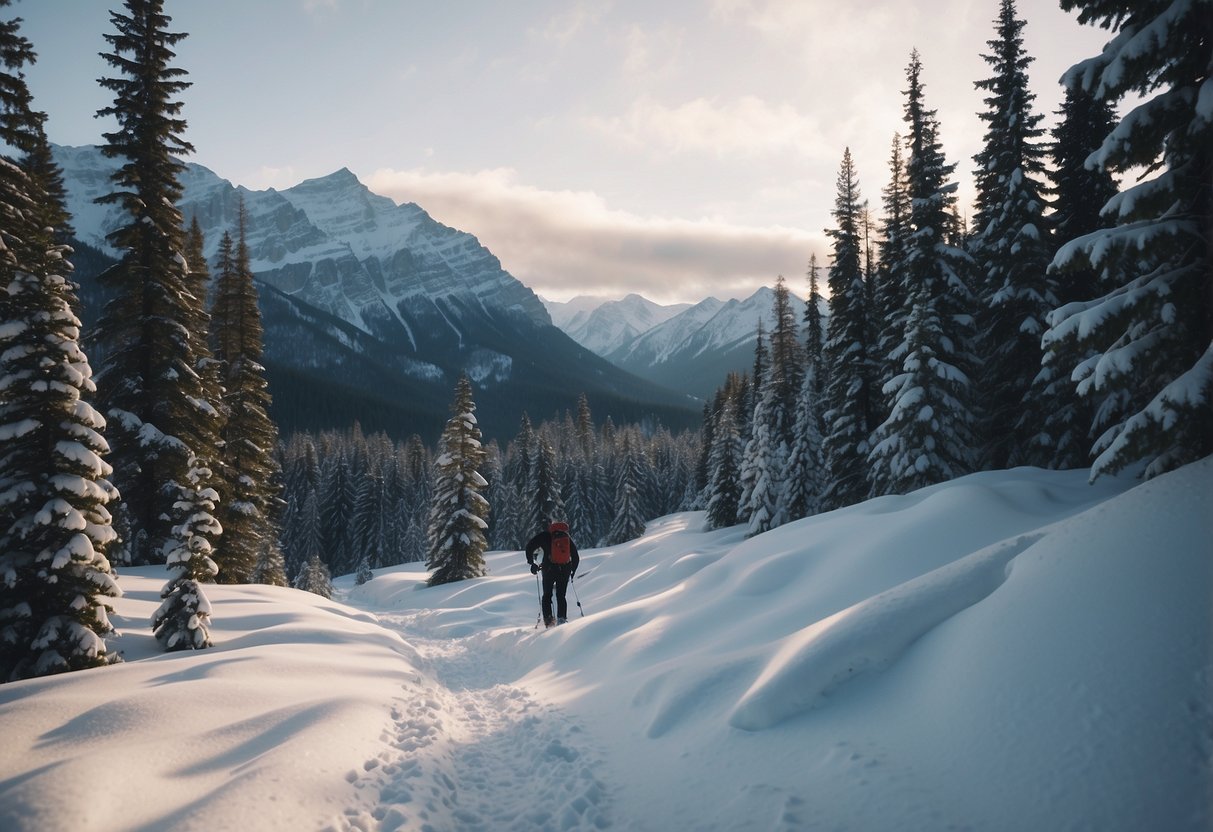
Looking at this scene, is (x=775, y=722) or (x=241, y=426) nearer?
(x=775, y=722)

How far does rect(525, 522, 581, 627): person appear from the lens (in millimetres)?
13211

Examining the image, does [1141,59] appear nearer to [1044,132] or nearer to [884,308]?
[1044,132]

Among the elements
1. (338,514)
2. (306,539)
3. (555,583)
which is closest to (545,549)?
(555,583)

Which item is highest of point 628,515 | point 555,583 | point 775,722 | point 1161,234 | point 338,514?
point 1161,234

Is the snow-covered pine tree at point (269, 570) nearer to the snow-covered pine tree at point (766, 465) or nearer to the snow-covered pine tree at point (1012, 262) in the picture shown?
the snow-covered pine tree at point (766, 465)

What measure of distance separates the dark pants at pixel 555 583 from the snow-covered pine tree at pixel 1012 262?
17000 millimetres

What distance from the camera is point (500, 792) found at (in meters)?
5.55

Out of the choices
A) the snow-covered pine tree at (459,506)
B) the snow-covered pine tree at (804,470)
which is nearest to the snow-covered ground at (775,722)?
the snow-covered pine tree at (804,470)

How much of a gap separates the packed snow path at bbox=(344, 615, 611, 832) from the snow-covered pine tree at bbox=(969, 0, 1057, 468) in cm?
1970

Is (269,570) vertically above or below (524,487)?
below

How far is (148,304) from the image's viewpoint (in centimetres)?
1683

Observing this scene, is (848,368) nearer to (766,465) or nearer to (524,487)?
(766,465)

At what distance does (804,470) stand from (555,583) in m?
21.4

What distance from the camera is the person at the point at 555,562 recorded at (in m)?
13.2
